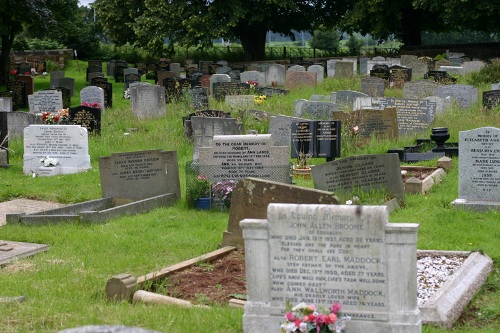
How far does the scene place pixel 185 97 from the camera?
26.0 meters

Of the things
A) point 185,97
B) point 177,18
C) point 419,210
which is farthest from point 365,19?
point 419,210

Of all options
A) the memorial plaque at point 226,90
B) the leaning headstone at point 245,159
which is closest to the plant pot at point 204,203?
the leaning headstone at point 245,159

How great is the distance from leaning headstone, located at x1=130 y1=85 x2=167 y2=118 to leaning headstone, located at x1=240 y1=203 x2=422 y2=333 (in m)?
18.5

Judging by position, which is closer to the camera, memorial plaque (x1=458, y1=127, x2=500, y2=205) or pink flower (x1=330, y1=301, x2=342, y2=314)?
pink flower (x1=330, y1=301, x2=342, y2=314)

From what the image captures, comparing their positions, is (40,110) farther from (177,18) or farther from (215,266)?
(177,18)

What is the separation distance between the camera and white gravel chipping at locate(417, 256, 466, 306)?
8.64 m

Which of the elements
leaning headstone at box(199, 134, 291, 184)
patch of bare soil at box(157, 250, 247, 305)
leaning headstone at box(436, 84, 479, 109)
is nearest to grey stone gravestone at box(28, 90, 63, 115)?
leaning headstone at box(436, 84, 479, 109)

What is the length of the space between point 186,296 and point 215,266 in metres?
1.12

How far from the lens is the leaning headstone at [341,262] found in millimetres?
6793

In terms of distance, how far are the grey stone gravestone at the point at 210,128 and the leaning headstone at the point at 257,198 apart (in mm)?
7265

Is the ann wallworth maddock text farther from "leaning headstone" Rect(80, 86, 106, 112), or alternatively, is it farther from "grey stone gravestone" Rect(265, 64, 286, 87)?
"grey stone gravestone" Rect(265, 64, 286, 87)

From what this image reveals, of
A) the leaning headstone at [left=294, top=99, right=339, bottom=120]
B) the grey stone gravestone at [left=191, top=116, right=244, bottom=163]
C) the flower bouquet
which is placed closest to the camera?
the flower bouquet

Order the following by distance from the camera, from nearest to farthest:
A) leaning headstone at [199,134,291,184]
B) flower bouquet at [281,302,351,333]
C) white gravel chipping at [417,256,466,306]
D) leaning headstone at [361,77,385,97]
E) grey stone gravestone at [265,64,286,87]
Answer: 1. flower bouquet at [281,302,351,333]
2. white gravel chipping at [417,256,466,306]
3. leaning headstone at [199,134,291,184]
4. leaning headstone at [361,77,385,97]
5. grey stone gravestone at [265,64,286,87]

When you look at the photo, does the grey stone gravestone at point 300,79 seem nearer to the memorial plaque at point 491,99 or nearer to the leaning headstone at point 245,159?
the memorial plaque at point 491,99
